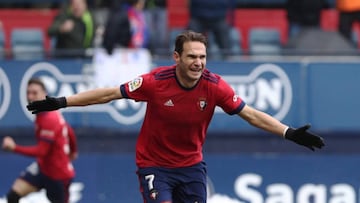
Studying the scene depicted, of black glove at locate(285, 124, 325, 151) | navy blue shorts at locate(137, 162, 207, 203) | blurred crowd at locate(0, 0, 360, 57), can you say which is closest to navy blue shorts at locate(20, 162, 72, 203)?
blurred crowd at locate(0, 0, 360, 57)

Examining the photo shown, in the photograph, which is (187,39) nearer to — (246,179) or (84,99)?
(84,99)

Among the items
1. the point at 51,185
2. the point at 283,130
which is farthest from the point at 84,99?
the point at 51,185

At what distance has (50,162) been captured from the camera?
40.2ft

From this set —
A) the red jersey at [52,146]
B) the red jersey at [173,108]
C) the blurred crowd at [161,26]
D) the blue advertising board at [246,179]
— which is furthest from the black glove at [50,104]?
the blurred crowd at [161,26]

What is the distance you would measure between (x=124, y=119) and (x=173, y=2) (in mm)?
3404

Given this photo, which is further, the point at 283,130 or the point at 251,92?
the point at 251,92

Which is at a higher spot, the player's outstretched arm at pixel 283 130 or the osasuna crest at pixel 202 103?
the osasuna crest at pixel 202 103

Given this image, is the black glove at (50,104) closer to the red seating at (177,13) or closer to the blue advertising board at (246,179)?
the blue advertising board at (246,179)

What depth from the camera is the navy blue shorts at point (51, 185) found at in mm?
12320

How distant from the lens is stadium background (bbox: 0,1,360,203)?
13.8 metres

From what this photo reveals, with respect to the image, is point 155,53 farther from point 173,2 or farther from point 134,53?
point 173,2

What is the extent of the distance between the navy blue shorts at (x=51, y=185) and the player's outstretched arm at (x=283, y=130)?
378cm

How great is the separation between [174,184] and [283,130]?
3.28 feet

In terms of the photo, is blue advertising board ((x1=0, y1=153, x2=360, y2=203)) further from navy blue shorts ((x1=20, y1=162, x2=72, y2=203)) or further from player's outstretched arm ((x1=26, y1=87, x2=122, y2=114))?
player's outstretched arm ((x1=26, y1=87, x2=122, y2=114))
